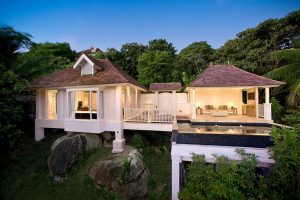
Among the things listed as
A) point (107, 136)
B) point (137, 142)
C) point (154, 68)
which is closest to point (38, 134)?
point (107, 136)

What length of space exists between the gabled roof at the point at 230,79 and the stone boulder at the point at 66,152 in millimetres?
7779

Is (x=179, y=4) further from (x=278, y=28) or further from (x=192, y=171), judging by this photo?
(x=192, y=171)

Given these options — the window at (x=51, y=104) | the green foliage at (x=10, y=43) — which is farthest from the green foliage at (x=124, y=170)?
the green foliage at (x=10, y=43)

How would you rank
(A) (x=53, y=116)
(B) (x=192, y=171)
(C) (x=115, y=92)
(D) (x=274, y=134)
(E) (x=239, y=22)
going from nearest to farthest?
(D) (x=274, y=134)
(B) (x=192, y=171)
(C) (x=115, y=92)
(A) (x=53, y=116)
(E) (x=239, y=22)

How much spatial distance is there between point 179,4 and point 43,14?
18.1m

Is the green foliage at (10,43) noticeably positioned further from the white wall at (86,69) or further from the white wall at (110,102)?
the white wall at (110,102)

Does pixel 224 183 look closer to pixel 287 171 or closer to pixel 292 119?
pixel 287 171

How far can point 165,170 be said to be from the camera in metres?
9.18

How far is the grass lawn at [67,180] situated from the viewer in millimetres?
8227

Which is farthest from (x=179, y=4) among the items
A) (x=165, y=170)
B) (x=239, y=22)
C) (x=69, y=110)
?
(x=165, y=170)

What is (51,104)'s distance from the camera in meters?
13.0

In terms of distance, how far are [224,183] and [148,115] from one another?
638 cm

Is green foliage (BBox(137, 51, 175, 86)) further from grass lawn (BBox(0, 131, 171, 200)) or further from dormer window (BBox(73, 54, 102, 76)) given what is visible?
grass lawn (BBox(0, 131, 171, 200))

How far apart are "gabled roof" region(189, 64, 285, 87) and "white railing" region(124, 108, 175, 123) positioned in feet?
8.79
